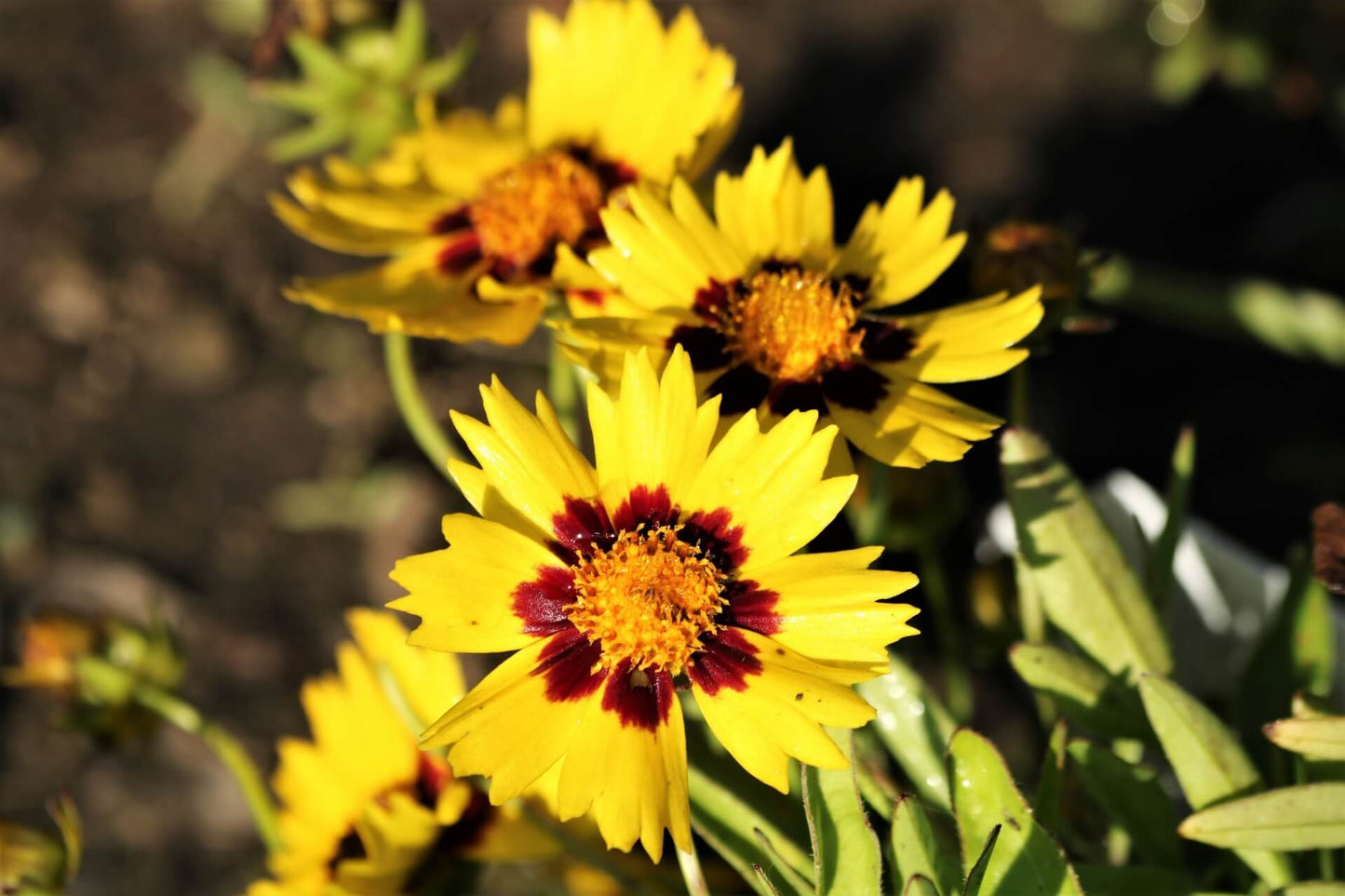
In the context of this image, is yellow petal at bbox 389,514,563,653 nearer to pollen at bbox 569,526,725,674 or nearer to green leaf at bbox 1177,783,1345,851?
pollen at bbox 569,526,725,674

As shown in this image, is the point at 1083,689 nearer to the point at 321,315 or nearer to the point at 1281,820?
the point at 1281,820

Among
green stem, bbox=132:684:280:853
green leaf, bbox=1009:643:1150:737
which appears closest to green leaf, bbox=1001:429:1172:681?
green leaf, bbox=1009:643:1150:737

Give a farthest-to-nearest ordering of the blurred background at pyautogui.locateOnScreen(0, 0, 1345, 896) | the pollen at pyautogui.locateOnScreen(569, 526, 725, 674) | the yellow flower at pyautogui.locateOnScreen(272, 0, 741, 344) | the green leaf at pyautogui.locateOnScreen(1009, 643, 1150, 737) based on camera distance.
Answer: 1. the blurred background at pyautogui.locateOnScreen(0, 0, 1345, 896)
2. the yellow flower at pyautogui.locateOnScreen(272, 0, 741, 344)
3. the green leaf at pyautogui.locateOnScreen(1009, 643, 1150, 737)
4. the pollen at pyautogui.locateOnScreen(569, 526, 725, 674)

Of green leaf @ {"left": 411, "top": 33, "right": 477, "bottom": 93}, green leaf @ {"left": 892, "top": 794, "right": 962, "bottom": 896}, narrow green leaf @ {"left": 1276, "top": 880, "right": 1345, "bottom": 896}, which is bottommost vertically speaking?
narrow green leaf @ {"left": 1276, "top": 880, "right": 1345, "bottom": 896}

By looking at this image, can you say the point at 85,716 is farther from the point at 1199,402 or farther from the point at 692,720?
the point at 1199,402

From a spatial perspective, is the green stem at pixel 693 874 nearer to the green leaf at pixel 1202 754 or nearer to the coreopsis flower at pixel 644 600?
the coreopsis flower at pixel 644 600

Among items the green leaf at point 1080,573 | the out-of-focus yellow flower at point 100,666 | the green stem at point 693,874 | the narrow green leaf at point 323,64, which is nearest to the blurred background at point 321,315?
the narrow green leaf at point 323,64

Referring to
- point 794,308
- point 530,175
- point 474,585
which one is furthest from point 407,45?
point 474,585

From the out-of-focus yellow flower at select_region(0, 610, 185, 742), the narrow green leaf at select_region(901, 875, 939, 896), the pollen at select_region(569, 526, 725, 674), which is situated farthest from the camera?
the out-of-focus yellow flower at select_region(0, 610, 185, 742)
